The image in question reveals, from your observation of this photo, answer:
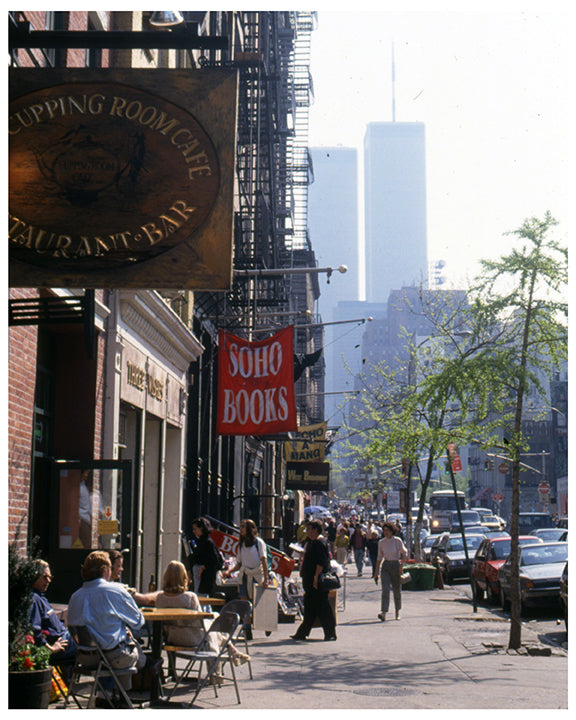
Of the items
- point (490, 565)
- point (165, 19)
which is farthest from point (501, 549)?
point (165, 19)

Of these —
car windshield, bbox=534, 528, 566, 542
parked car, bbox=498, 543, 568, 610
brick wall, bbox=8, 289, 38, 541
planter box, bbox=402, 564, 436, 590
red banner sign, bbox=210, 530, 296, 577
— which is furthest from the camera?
car windshield, bbox=534, 528, 566, 542

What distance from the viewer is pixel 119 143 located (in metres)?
7.39

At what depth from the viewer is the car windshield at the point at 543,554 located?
22.3 meters

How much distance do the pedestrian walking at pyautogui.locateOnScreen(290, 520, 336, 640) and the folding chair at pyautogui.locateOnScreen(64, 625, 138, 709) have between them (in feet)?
22.4

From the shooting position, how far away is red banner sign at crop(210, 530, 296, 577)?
1848cm

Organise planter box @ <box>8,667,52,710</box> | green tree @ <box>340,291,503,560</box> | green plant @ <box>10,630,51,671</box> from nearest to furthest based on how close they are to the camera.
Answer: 1. planter box @ <box>8,667,52,710</box>
2. green plant @ <box>10,630,51,671</box>
3. green tree @ <box>340,291,503,560</box>

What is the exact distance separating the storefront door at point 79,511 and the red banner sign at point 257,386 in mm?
4489

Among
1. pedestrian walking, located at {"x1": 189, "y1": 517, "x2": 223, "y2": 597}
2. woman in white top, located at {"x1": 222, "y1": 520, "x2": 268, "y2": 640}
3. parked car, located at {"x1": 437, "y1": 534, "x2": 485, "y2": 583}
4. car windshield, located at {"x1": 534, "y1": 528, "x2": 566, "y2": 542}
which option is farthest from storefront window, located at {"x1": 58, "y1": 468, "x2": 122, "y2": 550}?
car windshield, located at {"x1": 534, "y1": 528, "x2": 566, "y2": 542}

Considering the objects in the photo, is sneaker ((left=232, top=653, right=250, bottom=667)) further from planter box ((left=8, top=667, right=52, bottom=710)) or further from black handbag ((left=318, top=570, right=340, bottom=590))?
planter box ((left=8, top=667, right=52, bottom=710))

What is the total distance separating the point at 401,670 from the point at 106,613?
15.4 feet

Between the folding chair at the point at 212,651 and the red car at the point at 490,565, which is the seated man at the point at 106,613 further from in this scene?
Answer: the red car at the point at 490,565

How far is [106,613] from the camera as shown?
8906 mm

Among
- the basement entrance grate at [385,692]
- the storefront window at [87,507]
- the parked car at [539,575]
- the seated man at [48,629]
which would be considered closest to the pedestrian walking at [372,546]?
the parked car at [539,575]

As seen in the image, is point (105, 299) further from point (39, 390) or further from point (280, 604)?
point (280, 604)
